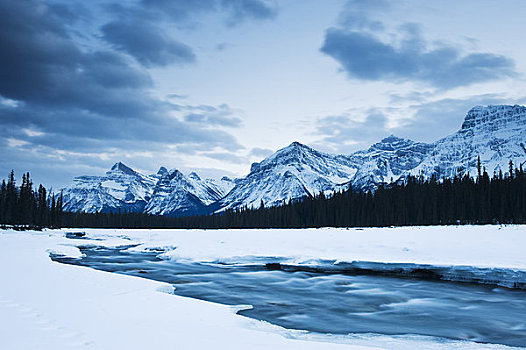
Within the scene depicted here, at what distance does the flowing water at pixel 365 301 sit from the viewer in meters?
12.4

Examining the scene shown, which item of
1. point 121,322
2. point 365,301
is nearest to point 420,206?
point 365,301

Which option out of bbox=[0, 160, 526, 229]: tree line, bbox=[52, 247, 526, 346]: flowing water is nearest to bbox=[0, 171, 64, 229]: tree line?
bbox=[0, 160, 526, 229]: tree line

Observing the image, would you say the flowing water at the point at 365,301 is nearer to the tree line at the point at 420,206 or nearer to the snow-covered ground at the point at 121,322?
the snow-covered ground at the point at 121,322

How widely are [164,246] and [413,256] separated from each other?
29398 mm

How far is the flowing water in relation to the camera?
40.6 feet

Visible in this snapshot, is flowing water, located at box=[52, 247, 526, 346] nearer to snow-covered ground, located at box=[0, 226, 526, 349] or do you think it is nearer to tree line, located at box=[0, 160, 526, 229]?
snow-covered ground, located at box=[0, 226, 526, 349]

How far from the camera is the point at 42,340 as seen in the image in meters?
7.59

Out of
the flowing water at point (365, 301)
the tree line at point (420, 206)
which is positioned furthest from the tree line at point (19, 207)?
the flowing water at point (365, 301)

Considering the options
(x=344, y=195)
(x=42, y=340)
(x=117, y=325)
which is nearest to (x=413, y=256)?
(x=117, y=325)

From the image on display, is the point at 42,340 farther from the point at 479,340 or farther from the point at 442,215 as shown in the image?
the point at 442,215

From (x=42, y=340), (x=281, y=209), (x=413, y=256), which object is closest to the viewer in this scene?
(x=42, y=340)

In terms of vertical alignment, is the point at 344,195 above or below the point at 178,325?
above

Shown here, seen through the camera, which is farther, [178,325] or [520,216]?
[520,216]

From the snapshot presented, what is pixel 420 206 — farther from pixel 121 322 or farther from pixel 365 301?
pixel 121 322
